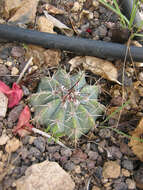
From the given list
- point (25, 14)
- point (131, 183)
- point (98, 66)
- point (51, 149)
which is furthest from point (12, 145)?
point (25, 14)

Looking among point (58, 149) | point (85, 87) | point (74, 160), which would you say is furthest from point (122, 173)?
point (85, 87)

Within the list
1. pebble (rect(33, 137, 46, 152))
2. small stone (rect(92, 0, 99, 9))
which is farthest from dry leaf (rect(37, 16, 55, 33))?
pebble (rect(33, 137, 46, 152))

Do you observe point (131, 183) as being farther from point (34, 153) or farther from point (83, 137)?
point (34, 153)

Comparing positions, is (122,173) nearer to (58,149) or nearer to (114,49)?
(58,149)

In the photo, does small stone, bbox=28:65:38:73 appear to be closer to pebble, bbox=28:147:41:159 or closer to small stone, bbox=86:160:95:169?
pebble, bbox=28:147:41:159

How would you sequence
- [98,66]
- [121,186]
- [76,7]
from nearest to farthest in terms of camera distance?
1. [121,186]
2. [98,66]
3. [76,7]

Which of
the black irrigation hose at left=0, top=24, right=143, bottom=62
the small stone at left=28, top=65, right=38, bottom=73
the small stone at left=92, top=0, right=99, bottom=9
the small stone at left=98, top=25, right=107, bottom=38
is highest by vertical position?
the small stone at left=92, top=0, right=99, bottom=9

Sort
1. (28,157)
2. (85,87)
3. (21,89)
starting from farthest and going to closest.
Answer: (21,89)
(85,87)
(28,157)
